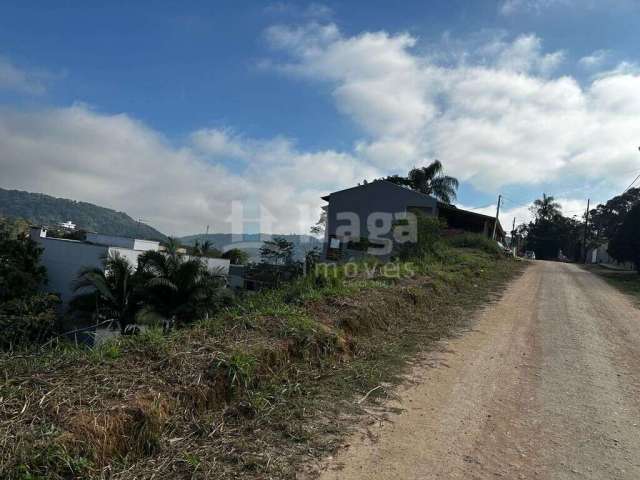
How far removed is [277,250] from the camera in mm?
30406

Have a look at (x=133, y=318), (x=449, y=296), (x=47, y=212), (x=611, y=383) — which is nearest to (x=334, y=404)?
(x=611, y=383)

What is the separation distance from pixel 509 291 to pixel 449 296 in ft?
9.37

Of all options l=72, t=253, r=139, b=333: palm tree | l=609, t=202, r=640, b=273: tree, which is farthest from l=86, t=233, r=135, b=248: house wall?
l=609, t=202, r=640, b=273: tree

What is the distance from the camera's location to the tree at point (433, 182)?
3500cm

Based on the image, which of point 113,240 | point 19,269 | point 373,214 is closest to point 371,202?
point 373,214

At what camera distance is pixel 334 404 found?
3.69 meters

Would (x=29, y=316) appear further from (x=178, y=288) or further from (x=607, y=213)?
(x=607, y=213)

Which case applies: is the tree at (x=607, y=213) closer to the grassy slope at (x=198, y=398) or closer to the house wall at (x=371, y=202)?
the house wall at (x=371, y=202)

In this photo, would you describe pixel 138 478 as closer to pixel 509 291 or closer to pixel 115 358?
pixel 115 358

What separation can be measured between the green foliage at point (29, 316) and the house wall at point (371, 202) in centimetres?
1841

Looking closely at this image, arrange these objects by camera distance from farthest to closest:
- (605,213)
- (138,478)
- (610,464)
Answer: (605,213) < (610,464) < (138,478)

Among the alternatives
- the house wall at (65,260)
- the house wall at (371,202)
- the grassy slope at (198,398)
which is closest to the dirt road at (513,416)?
the grassy slope at (198,398)

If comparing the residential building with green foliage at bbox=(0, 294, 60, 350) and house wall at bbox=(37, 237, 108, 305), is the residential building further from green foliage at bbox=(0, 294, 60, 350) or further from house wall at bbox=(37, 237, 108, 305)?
green foliage at bbox=(0, 294, 60, 350)

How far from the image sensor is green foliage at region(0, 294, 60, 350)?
44.0 feet
